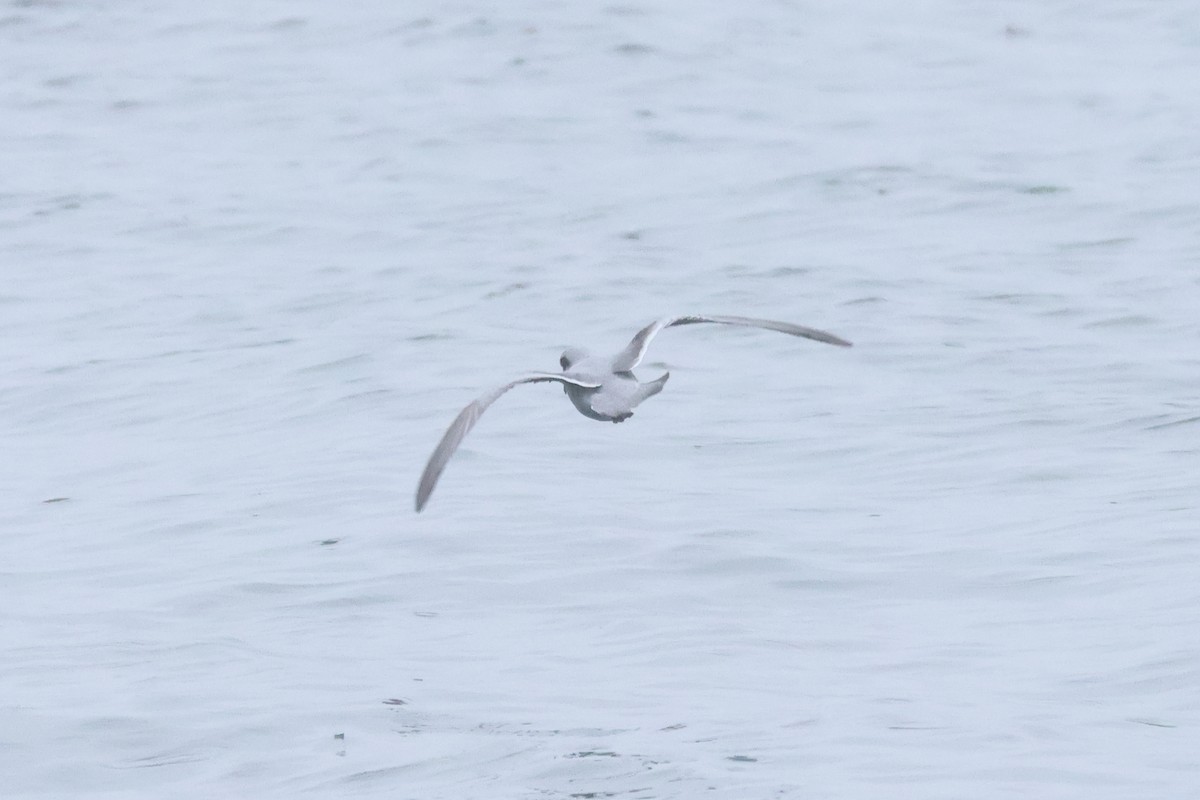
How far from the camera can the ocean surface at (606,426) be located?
793 cm

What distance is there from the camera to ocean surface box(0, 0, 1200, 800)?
793 centimetres

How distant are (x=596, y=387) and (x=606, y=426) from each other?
15.8ft

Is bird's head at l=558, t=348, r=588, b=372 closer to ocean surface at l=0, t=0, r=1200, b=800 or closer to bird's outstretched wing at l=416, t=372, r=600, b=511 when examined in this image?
bird's outstretched wing at l=416, t=372, r=600, b=511

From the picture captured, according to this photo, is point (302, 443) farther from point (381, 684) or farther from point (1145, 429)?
point (1145, 429)

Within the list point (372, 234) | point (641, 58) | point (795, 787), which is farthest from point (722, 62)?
point (795, 787)

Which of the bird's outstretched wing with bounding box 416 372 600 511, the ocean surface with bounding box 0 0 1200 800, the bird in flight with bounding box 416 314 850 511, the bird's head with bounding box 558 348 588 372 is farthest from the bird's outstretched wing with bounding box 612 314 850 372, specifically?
the ocean surface with bounding box 0 0 1200 800

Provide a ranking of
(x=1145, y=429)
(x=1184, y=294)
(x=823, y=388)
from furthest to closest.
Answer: (x=1184, y=294), (x=823, y=388), (x=1145, y=429)

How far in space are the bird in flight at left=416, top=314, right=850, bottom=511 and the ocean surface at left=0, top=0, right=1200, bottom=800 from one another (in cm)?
120

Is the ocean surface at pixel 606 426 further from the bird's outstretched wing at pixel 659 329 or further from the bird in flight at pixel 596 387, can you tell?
the bird's outstretched wing at pixel 659 329

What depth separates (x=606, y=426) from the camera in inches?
484

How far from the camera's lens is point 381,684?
8.40 m

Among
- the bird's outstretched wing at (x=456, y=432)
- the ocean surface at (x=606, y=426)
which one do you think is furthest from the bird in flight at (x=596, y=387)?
the ocean surface at (x=606, y=426)

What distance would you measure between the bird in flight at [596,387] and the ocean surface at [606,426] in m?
1.20

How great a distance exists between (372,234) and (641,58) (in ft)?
20.3
